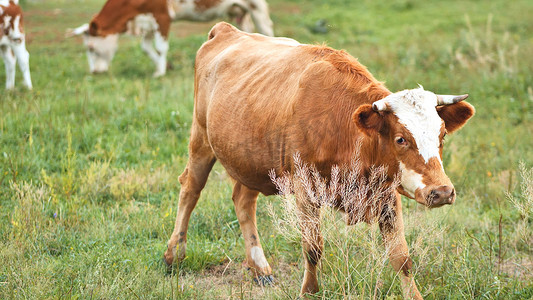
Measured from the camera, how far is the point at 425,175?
328 centimetres

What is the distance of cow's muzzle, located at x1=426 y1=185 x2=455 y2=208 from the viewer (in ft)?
10.3

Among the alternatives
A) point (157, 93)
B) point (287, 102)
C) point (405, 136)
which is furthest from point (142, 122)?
point (405, 136)

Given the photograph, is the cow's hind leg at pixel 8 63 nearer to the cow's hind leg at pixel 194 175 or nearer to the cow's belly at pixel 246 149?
the cow's hind leg at pixel 194 175

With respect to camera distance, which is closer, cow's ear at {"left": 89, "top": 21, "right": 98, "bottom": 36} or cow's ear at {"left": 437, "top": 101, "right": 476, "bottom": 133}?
cow's ear at {"left": 437, "top": 101, "right": 476, "bottom": 133}

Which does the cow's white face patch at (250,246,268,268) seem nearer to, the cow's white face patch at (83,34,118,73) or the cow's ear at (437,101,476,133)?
the cow's ear at (437,101,476,133)

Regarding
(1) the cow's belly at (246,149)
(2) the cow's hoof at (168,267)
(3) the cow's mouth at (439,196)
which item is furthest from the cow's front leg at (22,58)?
(3) the cow's mouth at (439,196)

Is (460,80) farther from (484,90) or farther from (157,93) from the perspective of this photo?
(157,93)

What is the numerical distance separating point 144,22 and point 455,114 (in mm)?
9722

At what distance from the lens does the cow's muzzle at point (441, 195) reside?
3.15 metres

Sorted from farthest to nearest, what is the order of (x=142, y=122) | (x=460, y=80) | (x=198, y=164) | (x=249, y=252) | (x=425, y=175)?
(x=460, y=80), (x=142, y=122), (x=198, y=164), (x=249, y=252), (x=425, y=175)

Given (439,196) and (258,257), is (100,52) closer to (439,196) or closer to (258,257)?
(258,257)

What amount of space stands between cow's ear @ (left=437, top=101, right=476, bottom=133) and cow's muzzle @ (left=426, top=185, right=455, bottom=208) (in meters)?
0.65

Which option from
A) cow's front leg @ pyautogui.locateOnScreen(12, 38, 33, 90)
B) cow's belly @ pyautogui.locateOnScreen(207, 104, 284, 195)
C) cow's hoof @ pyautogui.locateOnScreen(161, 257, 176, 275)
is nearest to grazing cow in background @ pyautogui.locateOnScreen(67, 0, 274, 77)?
cow's front leg @ pyautogui.locateOnScreen(12, 38, 33, 90)

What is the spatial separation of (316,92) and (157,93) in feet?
19.1
